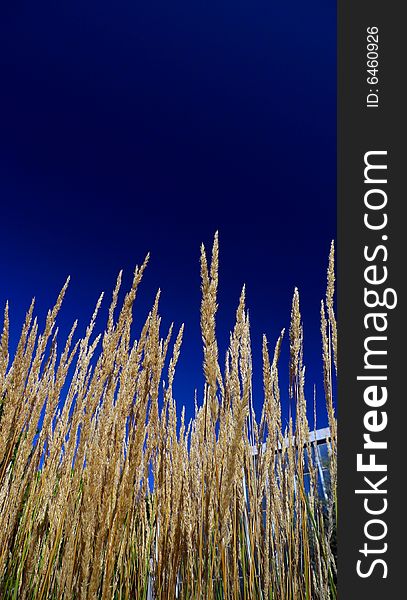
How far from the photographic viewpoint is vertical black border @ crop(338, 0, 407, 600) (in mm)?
1549

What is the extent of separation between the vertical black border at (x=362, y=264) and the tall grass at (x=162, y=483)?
8 centimetres

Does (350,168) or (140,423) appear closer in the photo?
(140,423)

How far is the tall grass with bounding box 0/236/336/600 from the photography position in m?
1.24

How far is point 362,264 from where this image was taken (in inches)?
71.1

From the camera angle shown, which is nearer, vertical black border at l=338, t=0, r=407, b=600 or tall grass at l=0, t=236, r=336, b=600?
tall grass at l=0, t=236, r=336, b=600

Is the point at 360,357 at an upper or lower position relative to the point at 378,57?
lower

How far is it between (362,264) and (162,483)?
113 centimetres

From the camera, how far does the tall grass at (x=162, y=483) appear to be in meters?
1.24

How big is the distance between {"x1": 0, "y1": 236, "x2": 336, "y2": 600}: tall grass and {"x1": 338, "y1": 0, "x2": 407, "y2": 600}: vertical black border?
0.25 feet

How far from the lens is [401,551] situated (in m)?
1.51

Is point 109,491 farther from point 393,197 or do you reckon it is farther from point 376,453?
point 393,197

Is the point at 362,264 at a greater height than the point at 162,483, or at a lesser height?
greater

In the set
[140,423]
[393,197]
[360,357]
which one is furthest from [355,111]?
[140,423]

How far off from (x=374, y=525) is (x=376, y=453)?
9.5 inches
